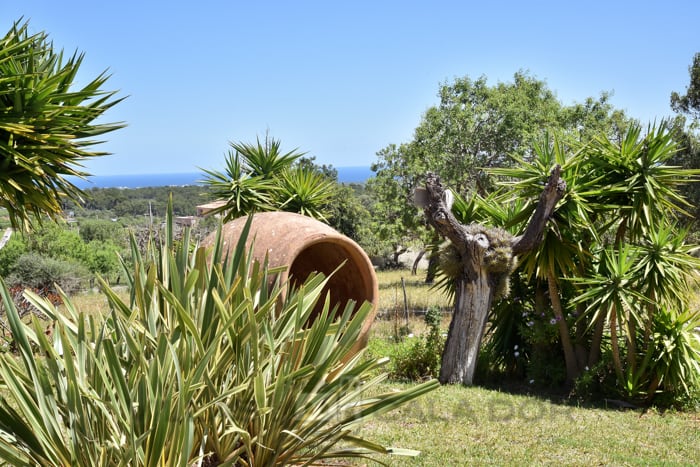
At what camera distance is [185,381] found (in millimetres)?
2742

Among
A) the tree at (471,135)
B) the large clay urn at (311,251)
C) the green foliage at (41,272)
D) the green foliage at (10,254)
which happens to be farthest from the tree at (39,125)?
the green foliage at (10,254)

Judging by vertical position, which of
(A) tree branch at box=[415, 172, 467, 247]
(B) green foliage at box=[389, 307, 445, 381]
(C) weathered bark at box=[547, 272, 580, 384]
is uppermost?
(A) tree branch at box=[415, 172, 467, 247]

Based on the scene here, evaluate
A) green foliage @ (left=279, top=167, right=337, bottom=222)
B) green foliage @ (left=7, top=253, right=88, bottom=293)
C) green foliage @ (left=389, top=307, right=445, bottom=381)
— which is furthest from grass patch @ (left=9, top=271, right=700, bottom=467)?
green foliage @ (left=7, top=253, right=88, bottom=293)

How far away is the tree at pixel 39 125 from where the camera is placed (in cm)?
644

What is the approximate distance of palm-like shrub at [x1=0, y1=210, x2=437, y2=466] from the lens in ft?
8.94

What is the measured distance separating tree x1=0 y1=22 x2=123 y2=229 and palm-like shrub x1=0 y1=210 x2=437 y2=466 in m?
3.55

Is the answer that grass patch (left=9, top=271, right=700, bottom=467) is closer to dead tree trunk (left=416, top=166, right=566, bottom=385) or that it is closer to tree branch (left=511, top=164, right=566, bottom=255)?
dead tree trunk (left=416, top=166, right=566, bottom=385)

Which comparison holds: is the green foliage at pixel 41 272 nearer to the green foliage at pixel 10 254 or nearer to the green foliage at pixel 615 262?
the green foliage at pixel 10 254

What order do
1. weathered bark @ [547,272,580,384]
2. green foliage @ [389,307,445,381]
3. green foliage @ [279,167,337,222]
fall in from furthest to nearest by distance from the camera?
green foliage @ [279,167,337,222] → green foliage @ [389,307,445,381] → weathered bark @ [547,272,580,384]

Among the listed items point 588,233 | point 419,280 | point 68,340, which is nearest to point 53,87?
point 68,340

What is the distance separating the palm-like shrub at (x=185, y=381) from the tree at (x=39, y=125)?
11.6 feet

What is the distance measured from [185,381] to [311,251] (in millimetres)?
6239

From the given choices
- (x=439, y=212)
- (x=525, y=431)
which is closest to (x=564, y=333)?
(x=439, y=212)

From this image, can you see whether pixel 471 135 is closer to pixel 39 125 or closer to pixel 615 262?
pixel 615 262
